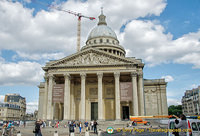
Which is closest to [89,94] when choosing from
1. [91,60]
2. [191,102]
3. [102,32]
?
[91,60]

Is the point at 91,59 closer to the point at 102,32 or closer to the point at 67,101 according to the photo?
the point at 67,101

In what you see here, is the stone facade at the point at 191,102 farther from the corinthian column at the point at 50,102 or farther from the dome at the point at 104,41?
the corinthian column at the point at 50,102

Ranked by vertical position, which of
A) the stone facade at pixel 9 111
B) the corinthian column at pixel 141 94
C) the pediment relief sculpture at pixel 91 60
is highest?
the pediment relief sculpture at pixel 91 60

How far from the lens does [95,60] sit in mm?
41969

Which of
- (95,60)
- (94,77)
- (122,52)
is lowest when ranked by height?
(94,77)

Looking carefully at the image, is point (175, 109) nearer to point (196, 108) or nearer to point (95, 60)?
point (196, 108)

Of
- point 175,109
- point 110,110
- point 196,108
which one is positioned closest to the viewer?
point 110,110

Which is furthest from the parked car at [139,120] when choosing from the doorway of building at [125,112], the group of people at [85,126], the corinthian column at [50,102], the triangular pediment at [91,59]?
the corinthian column at [50,102]

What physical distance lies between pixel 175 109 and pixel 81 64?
78.3m

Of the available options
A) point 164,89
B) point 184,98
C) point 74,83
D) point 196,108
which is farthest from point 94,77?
point 184,98

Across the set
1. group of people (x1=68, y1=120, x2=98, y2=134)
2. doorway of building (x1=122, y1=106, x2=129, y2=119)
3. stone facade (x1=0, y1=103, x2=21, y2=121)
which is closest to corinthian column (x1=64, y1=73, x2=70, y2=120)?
group of people (x1=68, y1=120, x2=98, y2=134)

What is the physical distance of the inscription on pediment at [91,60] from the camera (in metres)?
41.6

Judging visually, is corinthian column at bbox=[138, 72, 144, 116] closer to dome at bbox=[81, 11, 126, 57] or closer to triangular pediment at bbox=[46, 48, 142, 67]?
triangular pediment at bbox=[46, 48, 142, 67]

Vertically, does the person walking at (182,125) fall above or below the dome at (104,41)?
below
